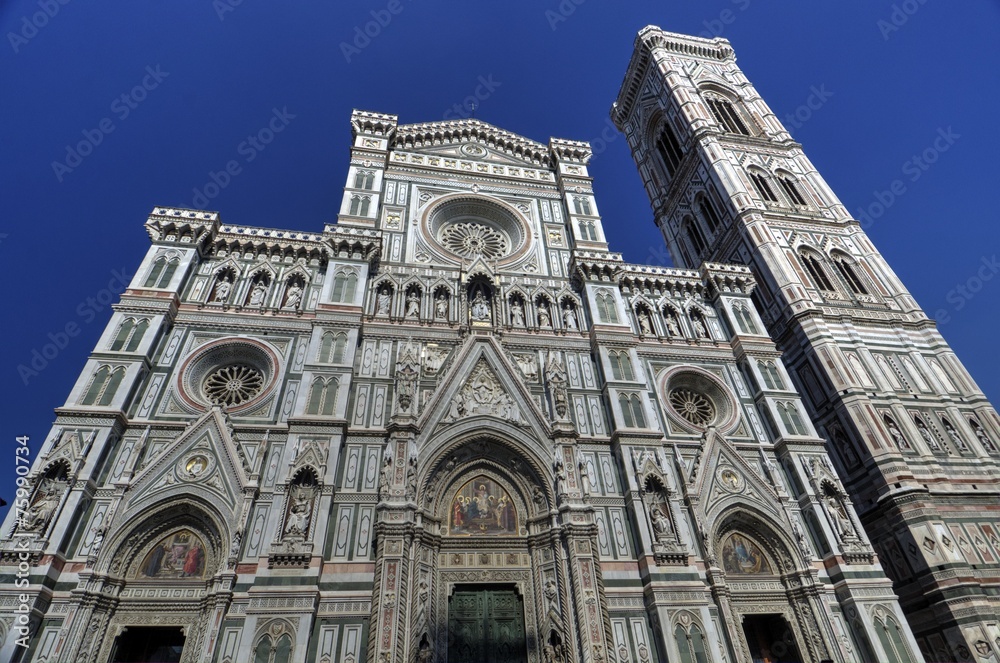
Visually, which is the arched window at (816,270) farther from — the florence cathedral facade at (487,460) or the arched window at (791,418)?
the arched window at (791,418)

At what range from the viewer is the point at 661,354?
61.8 ft

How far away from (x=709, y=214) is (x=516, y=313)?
55.1 ft

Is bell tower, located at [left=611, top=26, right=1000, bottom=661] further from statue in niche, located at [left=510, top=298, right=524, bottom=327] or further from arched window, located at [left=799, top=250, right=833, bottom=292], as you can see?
statue in niche, located at [left=510, top=298, right=524, bottom=327]

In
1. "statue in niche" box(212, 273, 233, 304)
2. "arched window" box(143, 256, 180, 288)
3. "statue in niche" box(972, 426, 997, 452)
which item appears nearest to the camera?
"arched window" box(143, 256, 180, 288)

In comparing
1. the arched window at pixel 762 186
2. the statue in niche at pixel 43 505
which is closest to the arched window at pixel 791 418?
the arched window at pixel 762 186

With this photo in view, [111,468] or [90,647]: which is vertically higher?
[111,468]

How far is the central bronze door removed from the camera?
1276 centimetres

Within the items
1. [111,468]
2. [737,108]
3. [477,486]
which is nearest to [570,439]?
[477,486]

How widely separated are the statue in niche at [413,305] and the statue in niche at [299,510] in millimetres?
6680

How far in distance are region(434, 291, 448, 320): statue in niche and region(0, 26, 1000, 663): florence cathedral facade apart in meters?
0.08

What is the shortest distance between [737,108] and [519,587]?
32.3 meters

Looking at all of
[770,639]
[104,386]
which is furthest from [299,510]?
[770,639]

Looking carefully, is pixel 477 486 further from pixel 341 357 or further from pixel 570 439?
pixel 341 357

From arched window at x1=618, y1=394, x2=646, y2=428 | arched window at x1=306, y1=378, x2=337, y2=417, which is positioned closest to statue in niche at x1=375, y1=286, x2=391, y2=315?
arched window at x1=306, y1=378, x2=337, y2=417
